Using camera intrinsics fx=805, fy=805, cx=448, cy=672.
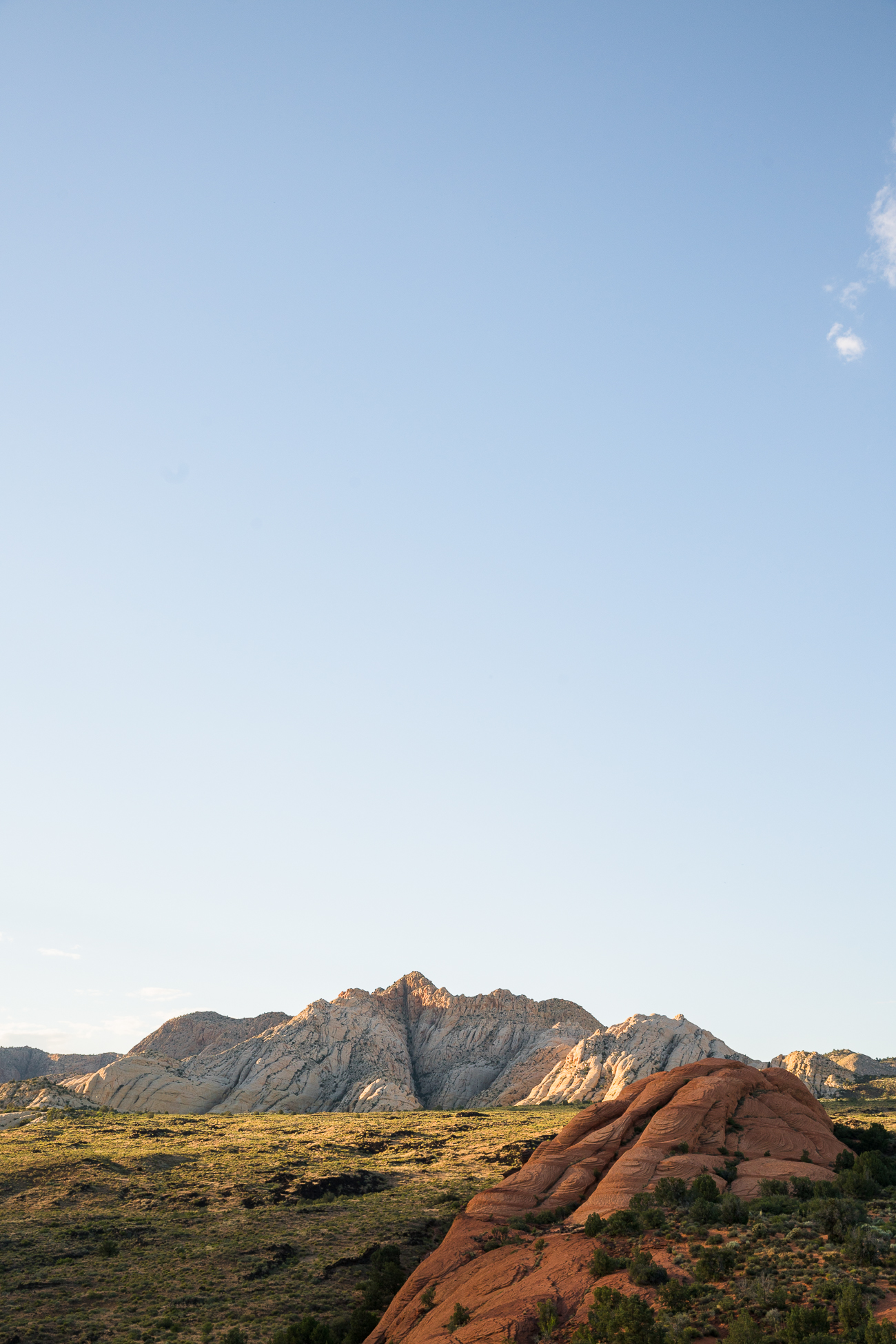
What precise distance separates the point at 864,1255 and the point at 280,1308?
86.5ft

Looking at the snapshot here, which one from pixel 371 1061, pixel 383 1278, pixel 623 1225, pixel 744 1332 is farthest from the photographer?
pixel 371 1061

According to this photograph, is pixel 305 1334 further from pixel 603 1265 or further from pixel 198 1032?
pixel 198 1032

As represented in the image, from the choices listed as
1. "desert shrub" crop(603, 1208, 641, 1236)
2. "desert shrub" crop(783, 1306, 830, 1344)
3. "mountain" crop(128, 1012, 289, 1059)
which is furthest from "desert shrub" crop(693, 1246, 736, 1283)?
"mountain" crop(128, 1012, 289, 1059)

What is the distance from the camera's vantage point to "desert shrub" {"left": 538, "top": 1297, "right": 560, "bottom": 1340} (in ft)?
90.8

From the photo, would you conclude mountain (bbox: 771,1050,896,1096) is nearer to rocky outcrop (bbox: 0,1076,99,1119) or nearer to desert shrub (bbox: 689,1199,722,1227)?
desert shrub (bbox: 689,1199,722,1227)

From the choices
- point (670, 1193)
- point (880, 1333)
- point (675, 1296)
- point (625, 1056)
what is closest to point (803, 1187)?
point (670, 1193)

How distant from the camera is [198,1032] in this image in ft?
573

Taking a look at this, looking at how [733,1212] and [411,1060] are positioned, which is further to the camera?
[411,1060]

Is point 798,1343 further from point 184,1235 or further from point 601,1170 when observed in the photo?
point 184,1235

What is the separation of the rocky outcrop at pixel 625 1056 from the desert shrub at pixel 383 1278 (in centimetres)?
7143

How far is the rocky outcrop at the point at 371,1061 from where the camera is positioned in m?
119

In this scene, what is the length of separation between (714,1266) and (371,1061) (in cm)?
11428

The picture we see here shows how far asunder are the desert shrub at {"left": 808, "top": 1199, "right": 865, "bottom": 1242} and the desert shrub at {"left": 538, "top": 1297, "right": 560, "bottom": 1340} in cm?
1070

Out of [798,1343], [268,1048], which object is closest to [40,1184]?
[798,1343]
